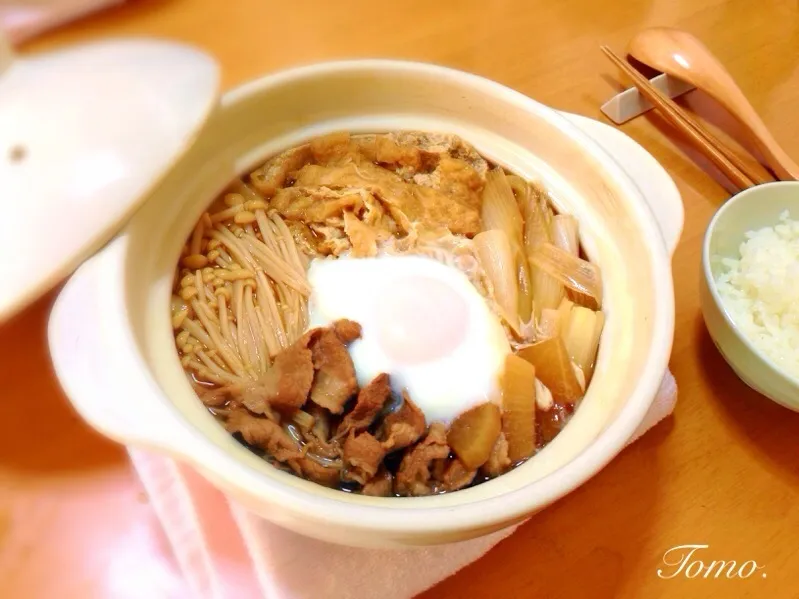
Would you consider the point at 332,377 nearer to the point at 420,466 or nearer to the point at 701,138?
the point at 420,466

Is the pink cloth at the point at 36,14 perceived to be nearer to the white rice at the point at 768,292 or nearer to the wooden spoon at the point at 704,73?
the wooden spoon at the point at 704,73

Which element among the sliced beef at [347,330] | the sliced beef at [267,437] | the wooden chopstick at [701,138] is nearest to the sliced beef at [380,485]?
the sliced beef at [267,437]

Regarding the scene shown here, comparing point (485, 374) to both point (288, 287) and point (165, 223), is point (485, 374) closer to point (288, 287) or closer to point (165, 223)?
point (288, 287)

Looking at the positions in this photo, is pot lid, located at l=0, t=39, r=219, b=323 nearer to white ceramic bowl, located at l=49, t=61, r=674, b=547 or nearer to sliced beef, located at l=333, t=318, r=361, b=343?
white ceramic bowl, located at l=49, t=61, r=674, b=547

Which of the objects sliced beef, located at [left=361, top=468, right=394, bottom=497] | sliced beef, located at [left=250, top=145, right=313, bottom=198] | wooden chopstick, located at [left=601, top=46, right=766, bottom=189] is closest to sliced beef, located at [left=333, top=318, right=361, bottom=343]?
sliced beef, located at [left=361, top=468, right=394, bottom=497]

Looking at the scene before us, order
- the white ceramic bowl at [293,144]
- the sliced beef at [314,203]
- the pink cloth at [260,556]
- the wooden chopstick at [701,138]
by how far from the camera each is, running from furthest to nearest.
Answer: the wooden chopstick at [701,138]
the sliced beef at [314,203]
the pink cloth at [260,556]
the white ceramic bowl at [293,144]

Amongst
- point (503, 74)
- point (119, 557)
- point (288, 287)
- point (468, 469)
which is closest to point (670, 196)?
point (468, 469)
